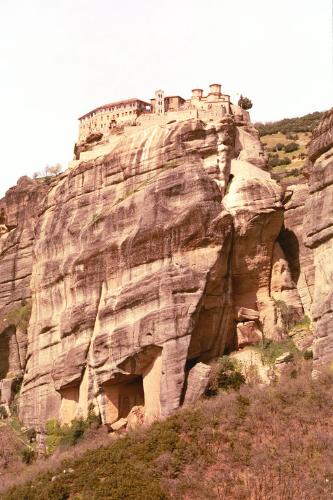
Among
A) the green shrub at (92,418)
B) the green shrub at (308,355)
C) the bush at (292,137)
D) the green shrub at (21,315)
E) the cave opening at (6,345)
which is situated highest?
the bush at (292,137)

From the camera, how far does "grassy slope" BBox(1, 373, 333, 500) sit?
104 ft

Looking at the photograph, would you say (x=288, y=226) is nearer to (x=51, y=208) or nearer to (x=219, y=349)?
(x=219, y=349)

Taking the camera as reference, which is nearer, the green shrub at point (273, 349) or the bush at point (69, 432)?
the green shrub at point (273, 349)

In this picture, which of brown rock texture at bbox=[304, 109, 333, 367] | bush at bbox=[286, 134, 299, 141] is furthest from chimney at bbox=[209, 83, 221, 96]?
bush at bbox=[286, 134, 299, 141]

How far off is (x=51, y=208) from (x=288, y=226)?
41.7 ft

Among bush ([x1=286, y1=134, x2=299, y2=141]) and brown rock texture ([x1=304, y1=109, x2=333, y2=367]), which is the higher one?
bush ([x1=286, y1=134, x2=299, y2=141])

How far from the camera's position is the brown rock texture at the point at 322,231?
37.4m

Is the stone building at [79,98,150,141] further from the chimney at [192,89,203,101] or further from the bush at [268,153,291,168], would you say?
the bush at [268,153,291,168]

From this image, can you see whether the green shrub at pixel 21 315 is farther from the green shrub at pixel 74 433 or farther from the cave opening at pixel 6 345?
the green shrub at pixel 74 433

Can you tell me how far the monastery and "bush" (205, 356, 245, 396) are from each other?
40.9 ft

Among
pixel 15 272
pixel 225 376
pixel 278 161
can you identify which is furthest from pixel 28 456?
pixel 278 161

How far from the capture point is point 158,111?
5550 centimetres

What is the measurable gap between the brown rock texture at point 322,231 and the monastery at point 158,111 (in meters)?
8.56

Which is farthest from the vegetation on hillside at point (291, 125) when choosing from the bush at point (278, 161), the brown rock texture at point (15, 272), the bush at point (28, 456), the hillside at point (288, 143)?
the bush at point (28, 456)
